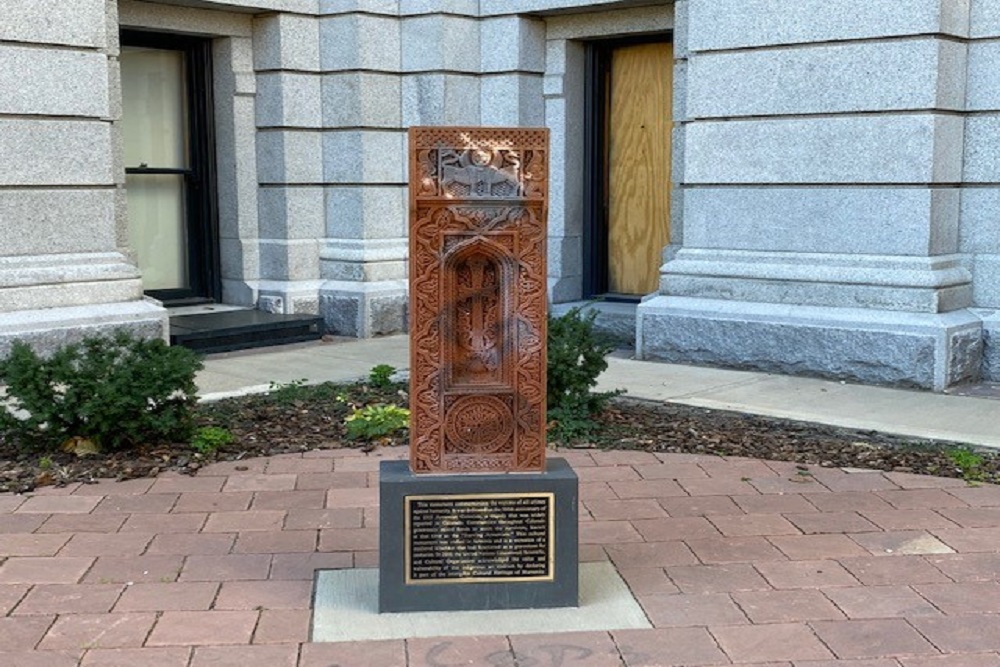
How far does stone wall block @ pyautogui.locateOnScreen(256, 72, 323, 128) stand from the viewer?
12562mm

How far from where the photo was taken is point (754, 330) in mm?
Result: 10367

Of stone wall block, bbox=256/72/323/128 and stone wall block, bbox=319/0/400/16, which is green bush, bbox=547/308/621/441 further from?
stone wall block, bbox=319/0/400/16

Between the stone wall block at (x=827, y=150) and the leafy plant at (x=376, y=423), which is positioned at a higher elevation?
the stone wall block at (x=827, y=150)

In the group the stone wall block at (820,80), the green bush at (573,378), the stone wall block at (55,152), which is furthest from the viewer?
the stone wall block at (55,152)

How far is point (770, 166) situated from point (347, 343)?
4709mm

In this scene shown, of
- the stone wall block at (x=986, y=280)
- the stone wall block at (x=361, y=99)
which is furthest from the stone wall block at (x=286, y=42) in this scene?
the stone wall block at (x=986, y=280)

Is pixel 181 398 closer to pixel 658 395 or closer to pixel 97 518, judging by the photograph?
pixel 97 518

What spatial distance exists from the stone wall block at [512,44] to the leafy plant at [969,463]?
700 centimetres

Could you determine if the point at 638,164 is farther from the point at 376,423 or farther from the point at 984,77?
the point at 376,423

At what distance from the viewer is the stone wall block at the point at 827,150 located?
9586 mm

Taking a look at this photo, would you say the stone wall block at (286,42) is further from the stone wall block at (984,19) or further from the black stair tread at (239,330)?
the stone wall block at (984,19)

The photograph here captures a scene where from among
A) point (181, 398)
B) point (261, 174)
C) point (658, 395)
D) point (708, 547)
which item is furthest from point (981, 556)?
point (261, 174)

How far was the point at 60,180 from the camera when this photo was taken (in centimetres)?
1012

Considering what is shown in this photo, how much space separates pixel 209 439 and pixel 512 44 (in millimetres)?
6704
